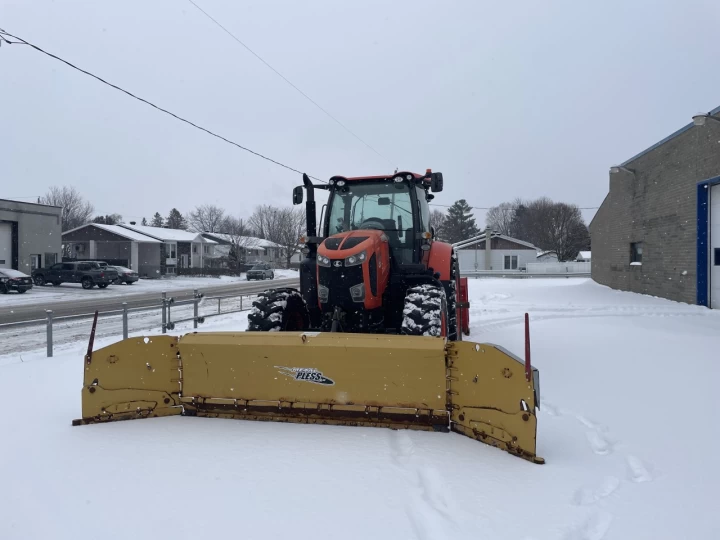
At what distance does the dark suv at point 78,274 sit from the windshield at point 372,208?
27.5 meters

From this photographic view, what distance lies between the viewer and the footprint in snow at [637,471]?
3648mm

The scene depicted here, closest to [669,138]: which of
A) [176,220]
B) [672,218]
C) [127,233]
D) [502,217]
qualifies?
[672,218]

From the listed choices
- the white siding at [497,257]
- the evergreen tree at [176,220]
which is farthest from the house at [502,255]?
the evergreen tree at [176,220]

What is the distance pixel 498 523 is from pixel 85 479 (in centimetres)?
277

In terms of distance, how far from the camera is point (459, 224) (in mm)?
77312

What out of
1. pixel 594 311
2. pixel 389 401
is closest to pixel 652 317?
pixel 594 311

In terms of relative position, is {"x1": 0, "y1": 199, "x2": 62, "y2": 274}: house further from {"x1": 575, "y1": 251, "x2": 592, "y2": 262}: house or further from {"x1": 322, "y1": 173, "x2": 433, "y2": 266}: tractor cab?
{"x1": 575, "y1": 251, "x2": 592, "y2": 262}: house

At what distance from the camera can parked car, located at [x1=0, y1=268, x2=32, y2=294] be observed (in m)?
26.2

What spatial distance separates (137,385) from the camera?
488 centimetres

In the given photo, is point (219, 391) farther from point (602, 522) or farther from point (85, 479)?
point (602, 522)

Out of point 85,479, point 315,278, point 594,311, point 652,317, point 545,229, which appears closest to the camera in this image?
point 85,479

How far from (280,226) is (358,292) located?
63245mm

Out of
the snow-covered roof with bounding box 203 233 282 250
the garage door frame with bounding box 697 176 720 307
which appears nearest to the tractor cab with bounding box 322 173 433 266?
the garage door frame with bounding box 697 176 720 307

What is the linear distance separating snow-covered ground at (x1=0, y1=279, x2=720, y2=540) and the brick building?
10512 mm
